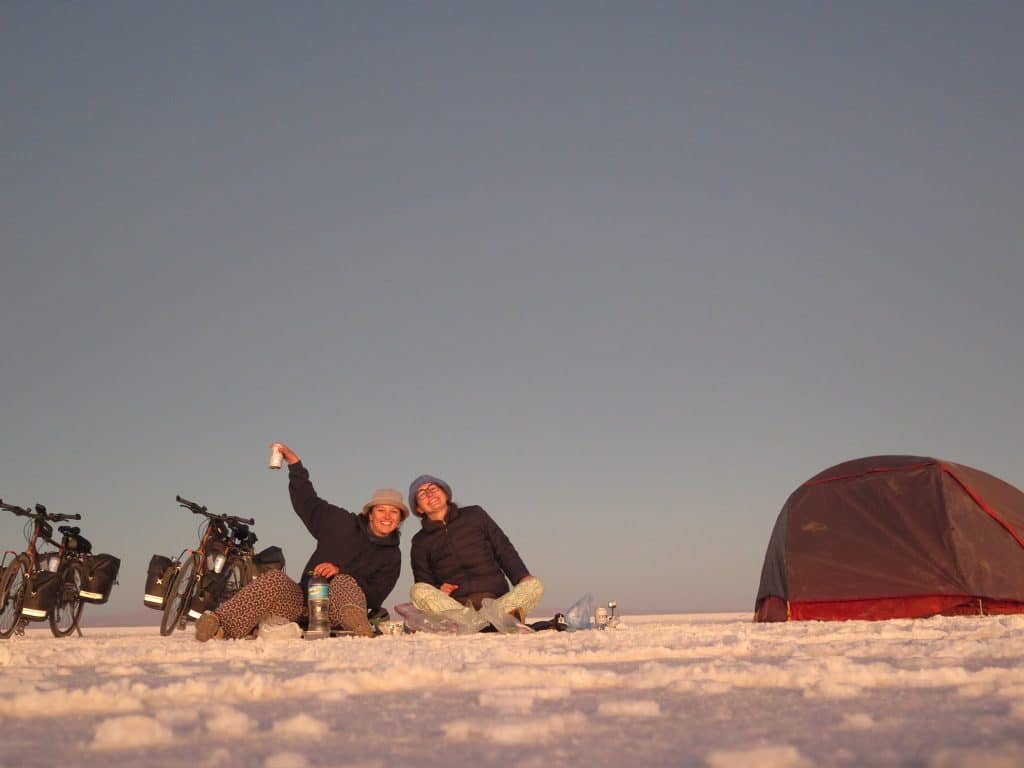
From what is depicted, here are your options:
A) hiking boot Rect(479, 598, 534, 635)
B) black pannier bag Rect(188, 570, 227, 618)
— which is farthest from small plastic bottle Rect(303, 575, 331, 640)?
black pannier bag Rect(188, 570, 227, 618)

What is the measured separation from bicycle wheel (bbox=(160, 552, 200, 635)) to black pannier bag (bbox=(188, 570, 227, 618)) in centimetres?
8

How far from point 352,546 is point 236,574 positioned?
10.0ft

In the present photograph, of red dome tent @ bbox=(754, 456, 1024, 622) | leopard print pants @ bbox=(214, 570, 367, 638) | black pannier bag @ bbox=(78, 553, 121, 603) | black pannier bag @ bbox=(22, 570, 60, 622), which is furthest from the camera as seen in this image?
black pannier bag @ bbox=(78, 553, 121, 603)

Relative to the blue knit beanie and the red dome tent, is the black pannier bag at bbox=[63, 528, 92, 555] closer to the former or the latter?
the blue knit beanie

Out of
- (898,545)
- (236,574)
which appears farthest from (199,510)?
(898,545)

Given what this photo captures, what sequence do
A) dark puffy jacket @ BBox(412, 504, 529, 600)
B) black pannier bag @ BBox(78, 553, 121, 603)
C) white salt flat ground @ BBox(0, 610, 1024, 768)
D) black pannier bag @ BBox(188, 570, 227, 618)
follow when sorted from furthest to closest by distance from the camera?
black pannier bag @ BBox(78, 553, 121, 603) → black pannier bag @ BBox(188, 570, 227, 618) → dark puffy jacket @ BBox(412, 504, 529, 600) → white salt flat ground @ BBox(0, 610, 1024, 768)

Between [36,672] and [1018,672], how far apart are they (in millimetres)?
3398

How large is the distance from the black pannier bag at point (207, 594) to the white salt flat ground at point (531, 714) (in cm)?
624

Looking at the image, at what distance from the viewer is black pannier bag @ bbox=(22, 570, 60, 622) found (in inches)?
439

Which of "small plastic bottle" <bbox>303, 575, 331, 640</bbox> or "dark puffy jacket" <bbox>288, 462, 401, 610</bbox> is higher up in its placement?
"dark puffy jacket" <bbox>288, 462, 401, 610</bbox>

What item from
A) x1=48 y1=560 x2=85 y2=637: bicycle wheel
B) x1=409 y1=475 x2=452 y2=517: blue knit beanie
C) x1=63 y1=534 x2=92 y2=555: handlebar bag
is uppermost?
x1=409 y1=475 x2=452 y2=517: blue knit beanie

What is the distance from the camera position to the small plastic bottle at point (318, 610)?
22.0 feet

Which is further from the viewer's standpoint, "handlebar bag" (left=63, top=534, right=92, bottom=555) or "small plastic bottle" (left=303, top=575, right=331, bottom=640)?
"handlebar bag" (left=63, top=534, right=92, bottom=555)

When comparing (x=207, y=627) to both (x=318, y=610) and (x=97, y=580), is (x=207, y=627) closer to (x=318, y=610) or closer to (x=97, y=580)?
(x=318, y=610)
